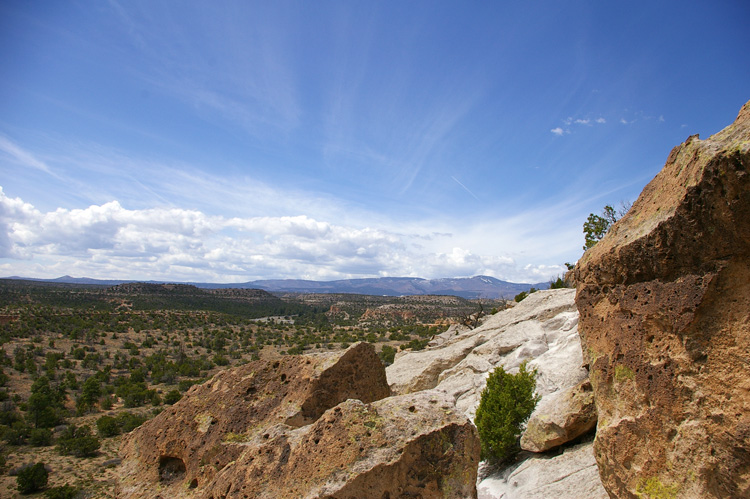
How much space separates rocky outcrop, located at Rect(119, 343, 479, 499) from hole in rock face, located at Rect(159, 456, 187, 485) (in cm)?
2

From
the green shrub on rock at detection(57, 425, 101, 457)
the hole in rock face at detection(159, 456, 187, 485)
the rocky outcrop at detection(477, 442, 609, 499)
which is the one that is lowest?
the green shrub on rock at detection(57, 425, 101, 457)

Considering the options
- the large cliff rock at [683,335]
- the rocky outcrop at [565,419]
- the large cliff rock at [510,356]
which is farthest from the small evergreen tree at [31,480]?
the large cliff rock at [683,335]

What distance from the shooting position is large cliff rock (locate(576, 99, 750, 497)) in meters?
5.77

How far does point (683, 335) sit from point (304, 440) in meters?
6.42

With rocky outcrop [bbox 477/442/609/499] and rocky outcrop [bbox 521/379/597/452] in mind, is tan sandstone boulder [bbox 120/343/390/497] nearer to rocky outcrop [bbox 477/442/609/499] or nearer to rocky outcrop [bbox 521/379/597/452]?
rocky outcrop [bbox 477/442/609/499]

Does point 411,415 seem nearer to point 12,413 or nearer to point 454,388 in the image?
point 454,388

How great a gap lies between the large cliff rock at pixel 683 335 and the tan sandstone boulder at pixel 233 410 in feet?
17.2

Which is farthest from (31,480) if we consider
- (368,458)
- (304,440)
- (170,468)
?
(368,458)

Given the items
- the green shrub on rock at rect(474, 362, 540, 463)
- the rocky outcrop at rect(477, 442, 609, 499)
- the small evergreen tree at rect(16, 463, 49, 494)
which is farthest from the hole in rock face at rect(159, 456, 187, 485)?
the small evergreen tree at rect(16, 463, 49, 494)

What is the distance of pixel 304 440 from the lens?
20.8 ft

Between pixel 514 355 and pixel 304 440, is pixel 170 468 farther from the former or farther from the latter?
pixel 514 355

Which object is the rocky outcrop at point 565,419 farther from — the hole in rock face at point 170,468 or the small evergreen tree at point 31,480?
the small evergreen tree at point 31,480

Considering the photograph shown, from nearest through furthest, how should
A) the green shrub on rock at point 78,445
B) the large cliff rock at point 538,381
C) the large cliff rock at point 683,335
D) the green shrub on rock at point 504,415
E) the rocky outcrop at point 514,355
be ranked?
1. the large cliff rock at point 683,335
2. the large cliff rock at point 538,381
3. the green shrub on rock at point 504,415
4. the rocky outcrop at point 514,355
5. the green shrub on rock at point 78,445

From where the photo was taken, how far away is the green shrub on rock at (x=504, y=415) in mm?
11719
